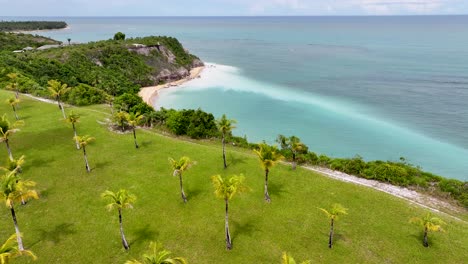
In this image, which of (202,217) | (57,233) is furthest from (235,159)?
(57,233)

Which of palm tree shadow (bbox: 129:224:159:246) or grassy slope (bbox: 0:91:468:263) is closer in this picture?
grassy slope (bbox: 0:91:468:263)

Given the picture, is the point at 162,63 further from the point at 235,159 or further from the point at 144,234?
the point at 144,234

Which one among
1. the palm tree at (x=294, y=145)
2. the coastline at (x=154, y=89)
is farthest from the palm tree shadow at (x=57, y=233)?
the coastline at (x=154, y=89)

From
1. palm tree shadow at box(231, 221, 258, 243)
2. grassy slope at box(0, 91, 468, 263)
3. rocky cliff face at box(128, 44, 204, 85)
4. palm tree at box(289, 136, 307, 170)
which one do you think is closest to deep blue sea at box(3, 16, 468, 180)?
rocky cliff face at box(128, 44, 204, 85)

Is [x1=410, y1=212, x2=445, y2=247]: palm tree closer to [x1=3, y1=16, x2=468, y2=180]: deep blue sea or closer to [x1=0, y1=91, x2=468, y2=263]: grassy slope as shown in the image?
[x1=0, y1=91, x2=468, y2=263]: grassy slope

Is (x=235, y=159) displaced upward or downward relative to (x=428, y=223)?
downward

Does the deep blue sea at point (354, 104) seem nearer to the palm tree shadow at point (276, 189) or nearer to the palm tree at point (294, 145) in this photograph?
the palm tree at point (294, 145)

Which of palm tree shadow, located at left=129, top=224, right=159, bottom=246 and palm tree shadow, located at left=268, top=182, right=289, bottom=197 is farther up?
palm tree shadow, located at left=268, top=182, right=289, bottom=197
